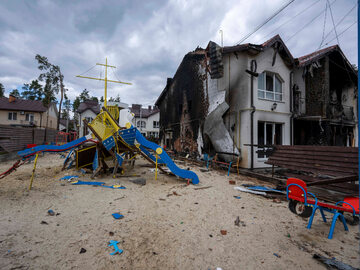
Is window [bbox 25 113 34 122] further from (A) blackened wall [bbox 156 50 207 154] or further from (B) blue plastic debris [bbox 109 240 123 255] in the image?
(B) blue plastic debris [bbox 109 240 123 255]

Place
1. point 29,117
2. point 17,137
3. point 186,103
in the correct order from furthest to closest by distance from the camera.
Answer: point 29,117 < point 186,103 < point 17,137

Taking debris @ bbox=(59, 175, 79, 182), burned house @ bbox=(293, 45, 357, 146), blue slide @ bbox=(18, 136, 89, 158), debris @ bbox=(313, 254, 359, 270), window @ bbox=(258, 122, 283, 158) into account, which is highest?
burned house @ bbox=(293, 45, 357, 146)

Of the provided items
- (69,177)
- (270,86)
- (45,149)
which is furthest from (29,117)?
(270,86)

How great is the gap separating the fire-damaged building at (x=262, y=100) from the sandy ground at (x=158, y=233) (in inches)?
188

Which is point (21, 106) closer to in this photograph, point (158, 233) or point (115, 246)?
point (115, 246)

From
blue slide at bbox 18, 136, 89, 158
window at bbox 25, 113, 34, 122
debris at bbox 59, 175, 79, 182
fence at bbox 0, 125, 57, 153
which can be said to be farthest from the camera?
window at bbox 25, 113, 34, 122

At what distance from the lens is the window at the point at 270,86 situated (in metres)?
10.4

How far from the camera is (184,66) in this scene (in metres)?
15.8

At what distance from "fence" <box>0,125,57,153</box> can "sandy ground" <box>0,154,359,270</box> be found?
342 inches

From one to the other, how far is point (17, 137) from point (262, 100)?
17.1 metres

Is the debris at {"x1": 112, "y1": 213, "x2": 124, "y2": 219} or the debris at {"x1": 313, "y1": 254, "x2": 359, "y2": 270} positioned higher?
the debris at {"x1": 313, "y1": 254, "x2": 359, "y2": 270}

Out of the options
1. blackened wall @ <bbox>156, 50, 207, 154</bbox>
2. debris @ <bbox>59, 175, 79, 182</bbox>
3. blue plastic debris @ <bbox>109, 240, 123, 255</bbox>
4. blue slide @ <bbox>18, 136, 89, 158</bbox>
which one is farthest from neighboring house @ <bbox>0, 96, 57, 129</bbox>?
blue plastic debris @ <bbox>109, 240, 123, 255</bbox>

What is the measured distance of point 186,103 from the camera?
1530 centimetres

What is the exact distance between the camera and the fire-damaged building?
32.3 feet
